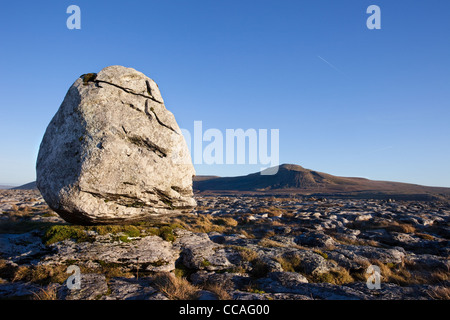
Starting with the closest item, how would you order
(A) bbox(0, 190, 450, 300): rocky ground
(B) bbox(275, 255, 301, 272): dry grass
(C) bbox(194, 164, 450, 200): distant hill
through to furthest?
(A) bbox(0, 190, 450, 300): rocky ground → (B) bbox(275, 255, 301, 272): dry grass → (C) bbox(194, 164, 450, 200): distant hill

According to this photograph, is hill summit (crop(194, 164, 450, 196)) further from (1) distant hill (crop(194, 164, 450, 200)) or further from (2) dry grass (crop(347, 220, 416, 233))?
(2) dry grass (crop(347, 220, 416, 233))

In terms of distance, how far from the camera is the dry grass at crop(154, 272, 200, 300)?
6352 mm

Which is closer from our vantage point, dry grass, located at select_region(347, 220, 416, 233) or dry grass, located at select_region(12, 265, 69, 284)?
dry grass, located at select_region(12, 265, 69, 284)

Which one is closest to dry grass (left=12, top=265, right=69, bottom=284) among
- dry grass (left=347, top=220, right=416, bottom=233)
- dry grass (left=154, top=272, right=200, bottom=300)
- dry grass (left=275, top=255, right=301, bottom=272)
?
dry grass (left=154, top=272, right=200, bottom=300)

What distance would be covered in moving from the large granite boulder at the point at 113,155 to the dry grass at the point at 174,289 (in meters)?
3.73

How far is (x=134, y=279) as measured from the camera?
25.2 ft

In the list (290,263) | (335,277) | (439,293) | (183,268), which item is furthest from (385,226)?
(183,268)

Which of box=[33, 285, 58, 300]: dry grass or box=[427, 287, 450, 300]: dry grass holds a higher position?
box=[33, 285, 58, 300]: dry grass

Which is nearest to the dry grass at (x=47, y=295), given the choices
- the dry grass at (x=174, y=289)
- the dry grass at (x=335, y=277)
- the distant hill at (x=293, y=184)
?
the dry grass at (x=174, y=289)

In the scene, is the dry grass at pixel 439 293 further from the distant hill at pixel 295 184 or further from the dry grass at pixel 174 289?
the distant hill at pixel 295 184

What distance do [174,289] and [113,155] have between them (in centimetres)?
547

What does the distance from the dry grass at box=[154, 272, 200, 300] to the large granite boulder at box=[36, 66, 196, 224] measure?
373cm

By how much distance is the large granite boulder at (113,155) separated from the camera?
899 cm
